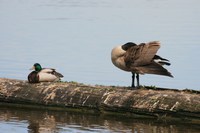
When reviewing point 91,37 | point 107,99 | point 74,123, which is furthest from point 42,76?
point 91,37

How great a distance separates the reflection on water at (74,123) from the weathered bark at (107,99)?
15cm

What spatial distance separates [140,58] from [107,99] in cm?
107

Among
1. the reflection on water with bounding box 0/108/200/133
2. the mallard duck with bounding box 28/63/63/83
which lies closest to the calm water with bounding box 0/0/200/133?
the reflection on water with bounding box 0/108/200/133

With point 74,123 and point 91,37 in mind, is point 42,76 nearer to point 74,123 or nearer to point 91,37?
point 74,123

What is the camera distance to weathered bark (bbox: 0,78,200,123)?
12242mm

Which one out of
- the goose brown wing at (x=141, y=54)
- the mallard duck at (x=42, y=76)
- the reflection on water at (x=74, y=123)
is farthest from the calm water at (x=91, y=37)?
the goose brown wing at (x=141, y=54)

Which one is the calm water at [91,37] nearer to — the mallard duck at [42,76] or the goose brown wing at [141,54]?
the mallard duck at [42,76]

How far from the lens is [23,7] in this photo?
1441 inches

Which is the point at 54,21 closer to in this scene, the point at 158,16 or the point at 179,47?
the point at 158,16

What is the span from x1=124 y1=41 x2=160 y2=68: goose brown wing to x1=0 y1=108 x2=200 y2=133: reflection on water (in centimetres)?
116

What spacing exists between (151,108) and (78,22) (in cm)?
1737

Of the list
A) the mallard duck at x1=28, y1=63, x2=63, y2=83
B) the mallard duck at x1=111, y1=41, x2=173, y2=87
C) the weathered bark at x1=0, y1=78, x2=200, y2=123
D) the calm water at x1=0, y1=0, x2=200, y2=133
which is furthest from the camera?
the calm water at x1=0, y1=0, x2=200, y2=133

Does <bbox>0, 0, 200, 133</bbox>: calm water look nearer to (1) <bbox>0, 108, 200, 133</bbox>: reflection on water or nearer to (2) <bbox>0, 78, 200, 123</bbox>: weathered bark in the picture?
(1) <bbox>0, 108, 200, 133</bbox>: reflection on water

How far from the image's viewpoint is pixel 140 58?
1325cm
